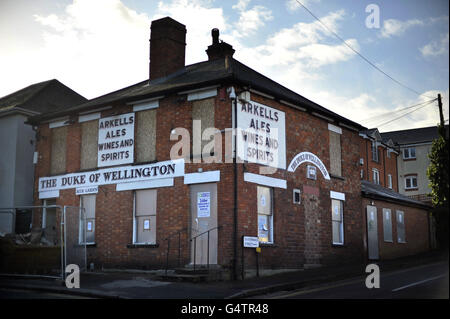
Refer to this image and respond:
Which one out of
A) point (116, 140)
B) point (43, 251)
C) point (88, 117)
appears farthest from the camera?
point (88, 117)

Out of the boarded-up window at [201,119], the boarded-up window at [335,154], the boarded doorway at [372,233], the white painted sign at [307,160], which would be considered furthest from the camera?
the boarded doorway at [372,233]

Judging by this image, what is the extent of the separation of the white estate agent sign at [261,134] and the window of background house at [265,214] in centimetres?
101

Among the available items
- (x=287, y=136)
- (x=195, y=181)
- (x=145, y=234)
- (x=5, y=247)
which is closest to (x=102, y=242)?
(x=145, y=234)

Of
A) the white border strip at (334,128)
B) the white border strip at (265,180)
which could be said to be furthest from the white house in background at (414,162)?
the white border strip at (265,180)

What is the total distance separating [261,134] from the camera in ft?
59.1

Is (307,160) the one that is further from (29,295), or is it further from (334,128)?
(29,295)

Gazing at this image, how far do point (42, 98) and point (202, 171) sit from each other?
12.9m

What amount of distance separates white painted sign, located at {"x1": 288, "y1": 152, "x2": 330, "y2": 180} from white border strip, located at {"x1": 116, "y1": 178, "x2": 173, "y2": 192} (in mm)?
4556

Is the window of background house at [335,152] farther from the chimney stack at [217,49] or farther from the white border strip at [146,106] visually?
the white border strip at [146,106]

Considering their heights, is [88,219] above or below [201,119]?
below

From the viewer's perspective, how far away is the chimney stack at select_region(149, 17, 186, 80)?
21.6m

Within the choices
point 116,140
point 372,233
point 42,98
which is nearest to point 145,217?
point 116,140

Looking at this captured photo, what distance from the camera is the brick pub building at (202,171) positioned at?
1702cm

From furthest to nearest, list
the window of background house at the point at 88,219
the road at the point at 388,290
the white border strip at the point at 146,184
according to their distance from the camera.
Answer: the window of background house at the point at 88,219 < the white border strip at the point at 146,184 < the road at the point at 388,290
